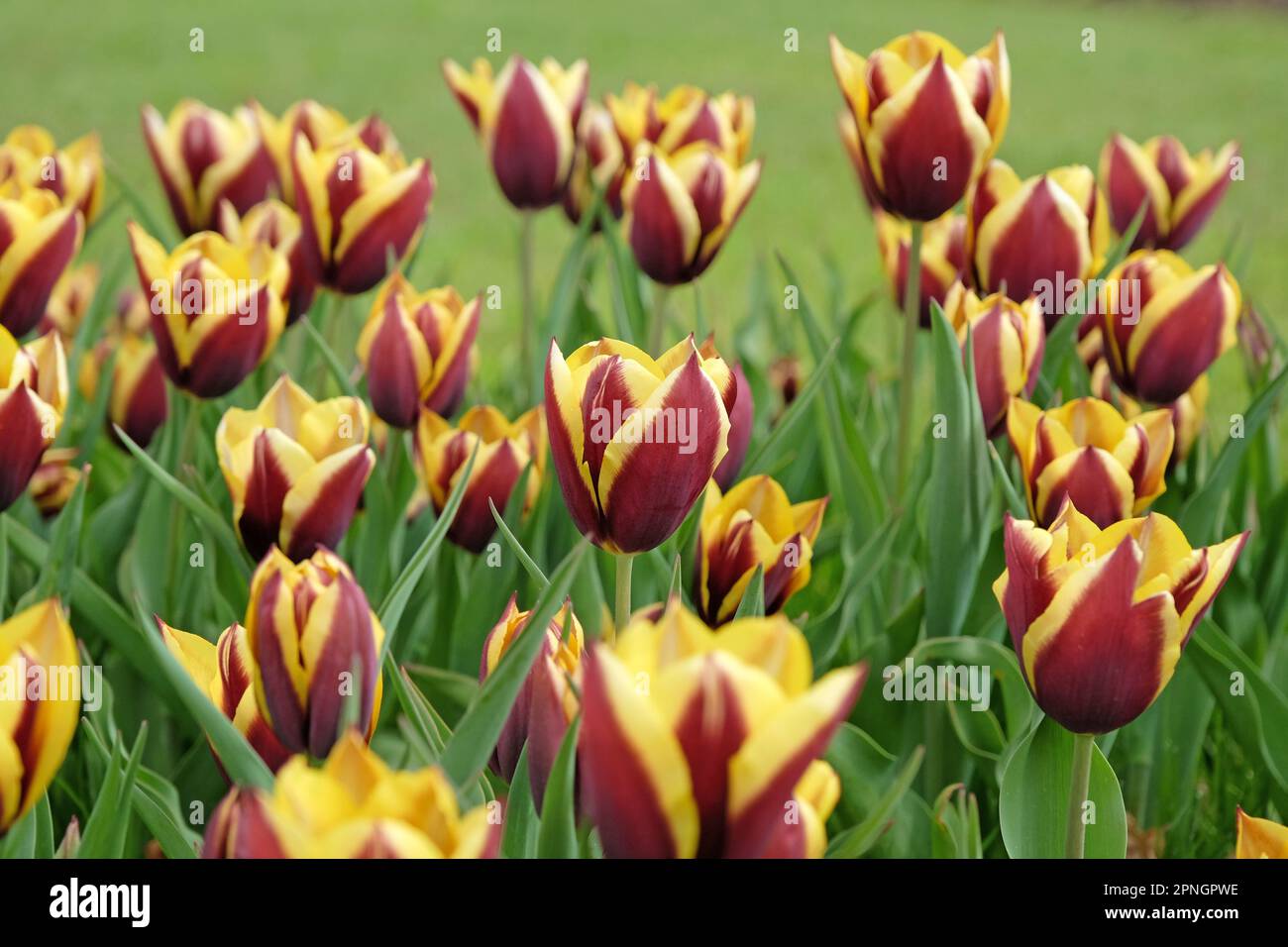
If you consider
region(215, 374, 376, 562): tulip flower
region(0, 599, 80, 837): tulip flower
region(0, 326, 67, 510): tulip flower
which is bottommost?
region(0, 599, 80, 837): tulip flower

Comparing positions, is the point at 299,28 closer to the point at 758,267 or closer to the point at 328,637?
the point at 758,267

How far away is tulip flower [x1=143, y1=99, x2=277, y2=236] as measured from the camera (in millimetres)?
1746

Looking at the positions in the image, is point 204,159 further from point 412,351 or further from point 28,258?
point 412,351

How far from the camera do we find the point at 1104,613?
79 centimetres

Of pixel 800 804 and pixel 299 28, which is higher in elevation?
pixel 299 28

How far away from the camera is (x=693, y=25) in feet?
29.7

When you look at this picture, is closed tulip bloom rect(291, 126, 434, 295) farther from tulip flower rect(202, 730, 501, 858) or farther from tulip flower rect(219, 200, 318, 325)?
tulip flower rect(202, 730, 501, 858)

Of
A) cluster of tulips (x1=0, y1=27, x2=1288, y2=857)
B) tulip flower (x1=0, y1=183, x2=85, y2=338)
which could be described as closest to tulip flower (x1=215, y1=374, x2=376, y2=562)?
cluster of tulips (x1=0, y1=27, x2=1288, y2=857)

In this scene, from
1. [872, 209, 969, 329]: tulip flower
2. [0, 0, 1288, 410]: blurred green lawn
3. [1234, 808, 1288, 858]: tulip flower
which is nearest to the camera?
[1234, 808, 1288, 858]: tulip flower

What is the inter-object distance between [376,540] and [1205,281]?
2.58 feet

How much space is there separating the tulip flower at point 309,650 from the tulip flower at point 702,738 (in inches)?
8.3

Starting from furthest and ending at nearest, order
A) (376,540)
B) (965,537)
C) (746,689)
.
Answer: (376,540) → (965,537) → (746,689)

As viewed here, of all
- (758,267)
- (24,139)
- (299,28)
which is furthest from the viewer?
(299,28)

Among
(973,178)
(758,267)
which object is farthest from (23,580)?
(758,267)
